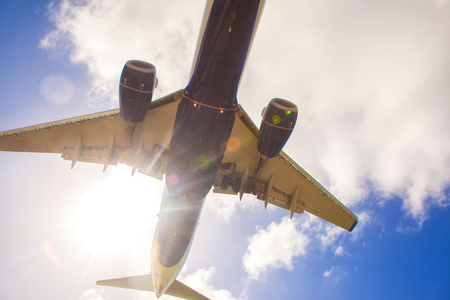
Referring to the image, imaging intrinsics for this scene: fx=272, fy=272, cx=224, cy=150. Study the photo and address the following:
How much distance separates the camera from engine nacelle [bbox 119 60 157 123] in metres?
8.59

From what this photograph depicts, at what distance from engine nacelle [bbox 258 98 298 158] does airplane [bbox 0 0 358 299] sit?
0.11 ft

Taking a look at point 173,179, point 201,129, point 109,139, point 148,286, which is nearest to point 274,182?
point 173,179

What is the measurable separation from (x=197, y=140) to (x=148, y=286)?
1086cm

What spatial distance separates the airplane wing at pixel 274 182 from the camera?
487 inches

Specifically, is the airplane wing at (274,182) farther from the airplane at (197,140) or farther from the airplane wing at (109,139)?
the airplane wing at (109,139)

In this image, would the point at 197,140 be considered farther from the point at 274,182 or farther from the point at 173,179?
the point at 274,182

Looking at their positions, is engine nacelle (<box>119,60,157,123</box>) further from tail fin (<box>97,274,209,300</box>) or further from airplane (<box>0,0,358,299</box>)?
tail fin (<box>97,274,209,300</box>)

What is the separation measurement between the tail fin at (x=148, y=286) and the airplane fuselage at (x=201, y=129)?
2146 mm

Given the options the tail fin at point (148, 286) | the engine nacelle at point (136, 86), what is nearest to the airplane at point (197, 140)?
the engine nacelle at point (136, 86)

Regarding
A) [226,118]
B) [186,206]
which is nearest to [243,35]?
[226,118]

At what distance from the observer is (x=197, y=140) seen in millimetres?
10367

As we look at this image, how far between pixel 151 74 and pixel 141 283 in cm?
1316

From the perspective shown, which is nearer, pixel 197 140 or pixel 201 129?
pixel 201 129

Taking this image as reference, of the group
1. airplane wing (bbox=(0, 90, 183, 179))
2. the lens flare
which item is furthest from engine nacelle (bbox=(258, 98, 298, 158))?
the lens flare
